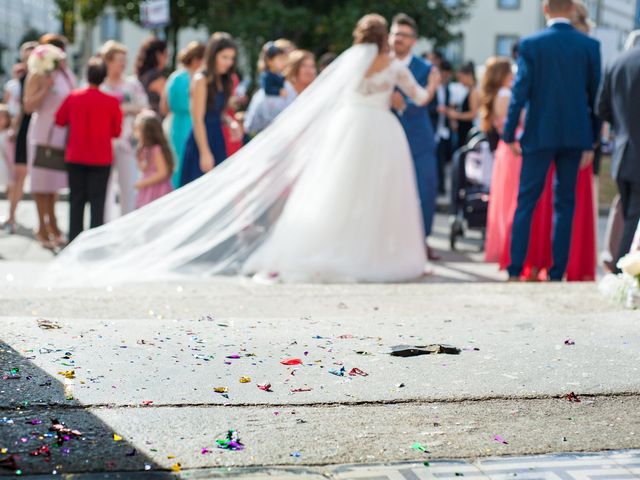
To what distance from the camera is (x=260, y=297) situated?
Result: 6723mm

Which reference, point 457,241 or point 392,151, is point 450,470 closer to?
point 392,151

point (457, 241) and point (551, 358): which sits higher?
point (551, 358)

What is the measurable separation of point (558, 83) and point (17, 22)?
4515 inches

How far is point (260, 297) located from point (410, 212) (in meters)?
2.29

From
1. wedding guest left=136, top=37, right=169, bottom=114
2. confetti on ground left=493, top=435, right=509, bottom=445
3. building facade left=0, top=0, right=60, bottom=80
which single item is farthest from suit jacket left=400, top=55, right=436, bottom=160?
building facade left=0, top=0, right=60, bottom=80

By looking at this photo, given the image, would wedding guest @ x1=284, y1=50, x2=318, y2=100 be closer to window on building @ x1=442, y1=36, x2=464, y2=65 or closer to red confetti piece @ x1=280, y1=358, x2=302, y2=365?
red confetti piece @ x1=280, y1=358, x2=302, y2=365

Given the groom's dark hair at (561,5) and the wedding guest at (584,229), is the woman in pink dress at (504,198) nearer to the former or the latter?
the wedding guest at (584,229)

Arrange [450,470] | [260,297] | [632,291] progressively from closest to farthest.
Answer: [450,470] < [632,291] < [260,297]

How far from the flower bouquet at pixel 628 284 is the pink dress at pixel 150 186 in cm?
473

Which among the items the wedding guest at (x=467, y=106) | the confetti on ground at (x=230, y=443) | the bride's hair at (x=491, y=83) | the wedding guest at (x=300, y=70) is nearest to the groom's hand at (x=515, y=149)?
the bride's hair at (x=491, y=83)

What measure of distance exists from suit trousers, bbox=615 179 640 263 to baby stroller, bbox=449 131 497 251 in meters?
2.59

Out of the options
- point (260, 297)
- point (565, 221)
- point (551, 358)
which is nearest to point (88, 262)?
point (260, 297)

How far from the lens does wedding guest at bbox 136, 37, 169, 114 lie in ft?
37.2

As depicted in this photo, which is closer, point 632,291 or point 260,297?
point 632,291
